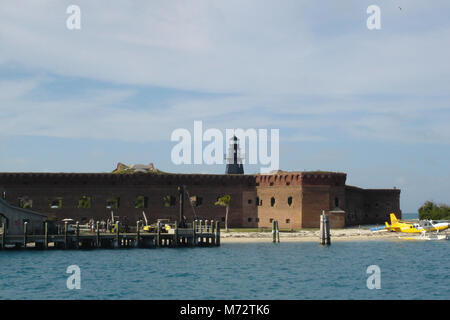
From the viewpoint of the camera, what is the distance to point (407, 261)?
49.5m

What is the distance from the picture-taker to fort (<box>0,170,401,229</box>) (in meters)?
71.1

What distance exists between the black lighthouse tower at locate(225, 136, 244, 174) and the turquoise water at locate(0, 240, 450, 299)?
34.0m

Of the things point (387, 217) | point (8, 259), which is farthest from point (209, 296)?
point (387, 217)

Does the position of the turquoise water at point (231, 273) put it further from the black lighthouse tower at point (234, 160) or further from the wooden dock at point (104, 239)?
the black lighthouse tower at point (234, 160)

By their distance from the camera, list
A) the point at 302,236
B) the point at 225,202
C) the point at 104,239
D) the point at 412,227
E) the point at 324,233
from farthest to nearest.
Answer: the point at 412,227 → the point at 225,202 → the point at 302,236 → the point at 324,233 → the point at 104,239

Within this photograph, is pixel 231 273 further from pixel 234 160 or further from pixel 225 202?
pixel 234 160

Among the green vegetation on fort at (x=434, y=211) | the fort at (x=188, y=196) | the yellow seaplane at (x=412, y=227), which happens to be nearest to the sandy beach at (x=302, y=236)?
the fort at (x=188, y=196)

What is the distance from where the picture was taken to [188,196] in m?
73.5

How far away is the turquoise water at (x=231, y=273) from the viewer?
34438 millimetres

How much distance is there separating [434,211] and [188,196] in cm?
3628

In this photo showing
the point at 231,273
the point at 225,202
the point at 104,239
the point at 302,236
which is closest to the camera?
the point at 231,273

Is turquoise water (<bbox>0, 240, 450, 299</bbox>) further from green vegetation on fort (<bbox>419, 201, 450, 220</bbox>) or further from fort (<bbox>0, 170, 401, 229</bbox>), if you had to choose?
green vegetation on fort (<bbox>419, 201, 450, 220</bbox>)

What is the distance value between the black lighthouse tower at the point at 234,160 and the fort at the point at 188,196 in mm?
16902

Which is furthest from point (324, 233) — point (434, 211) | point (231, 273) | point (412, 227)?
point (434, 211)
